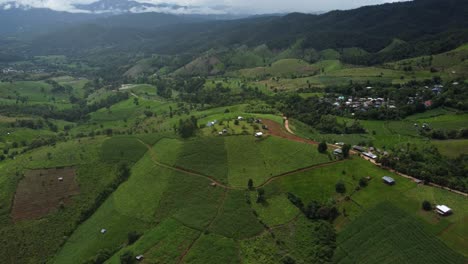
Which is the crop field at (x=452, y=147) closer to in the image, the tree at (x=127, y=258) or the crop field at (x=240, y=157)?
the crop field at (x=240, y=157)

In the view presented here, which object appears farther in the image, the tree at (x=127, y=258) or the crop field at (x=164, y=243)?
the tree at (x=127, y=258)

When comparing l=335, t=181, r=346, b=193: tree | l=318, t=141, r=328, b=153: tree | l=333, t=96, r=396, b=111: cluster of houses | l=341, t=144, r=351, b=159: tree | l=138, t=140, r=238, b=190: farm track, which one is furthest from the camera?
l=333, t=96, r=396, b=111: cluster of houses

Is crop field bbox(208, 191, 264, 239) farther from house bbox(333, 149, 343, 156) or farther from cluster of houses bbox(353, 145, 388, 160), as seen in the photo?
cluster of houses bbox(353, 145, 388, 160)

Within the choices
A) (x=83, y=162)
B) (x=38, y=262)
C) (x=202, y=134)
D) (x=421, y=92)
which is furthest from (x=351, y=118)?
(x=38, y=262)

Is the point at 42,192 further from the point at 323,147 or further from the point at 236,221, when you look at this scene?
the point at 323,147

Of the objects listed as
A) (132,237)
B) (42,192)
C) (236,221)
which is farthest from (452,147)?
(42,192)

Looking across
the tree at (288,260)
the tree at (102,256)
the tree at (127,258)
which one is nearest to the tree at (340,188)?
the tree at (288,260)

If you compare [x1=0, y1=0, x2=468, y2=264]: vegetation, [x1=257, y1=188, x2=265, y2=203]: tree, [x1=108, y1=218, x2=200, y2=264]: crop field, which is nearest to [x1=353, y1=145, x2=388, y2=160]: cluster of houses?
[x1=0, y1=0, x2=468, y2=264]: vegetation
